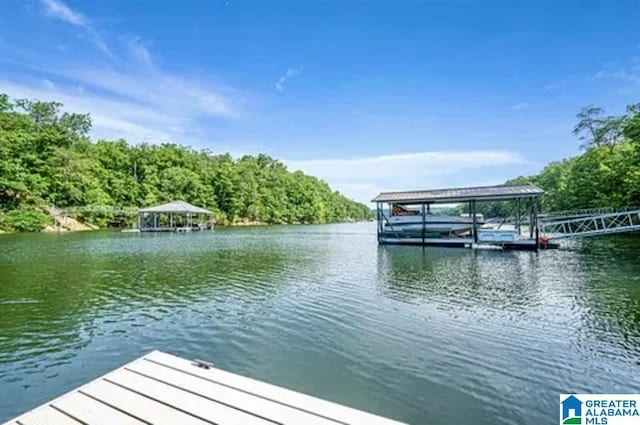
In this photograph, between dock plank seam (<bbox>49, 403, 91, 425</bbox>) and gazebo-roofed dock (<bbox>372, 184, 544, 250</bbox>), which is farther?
gazebo-roofed dock (<bbox>372, 184, 544, 250</bbox>)

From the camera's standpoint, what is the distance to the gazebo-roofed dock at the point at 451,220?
22.8 metres

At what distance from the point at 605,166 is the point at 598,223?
579 cm

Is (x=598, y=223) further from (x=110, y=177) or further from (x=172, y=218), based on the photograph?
(x=110, y=177)

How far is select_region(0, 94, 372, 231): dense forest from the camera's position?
39.5 m

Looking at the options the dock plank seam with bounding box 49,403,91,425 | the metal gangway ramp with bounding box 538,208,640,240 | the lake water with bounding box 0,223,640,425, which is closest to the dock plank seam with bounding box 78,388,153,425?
the dock plank seam with bounding box 49,403,91,425

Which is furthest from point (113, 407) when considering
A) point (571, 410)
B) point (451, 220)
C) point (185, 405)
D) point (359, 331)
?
point (451, 220)

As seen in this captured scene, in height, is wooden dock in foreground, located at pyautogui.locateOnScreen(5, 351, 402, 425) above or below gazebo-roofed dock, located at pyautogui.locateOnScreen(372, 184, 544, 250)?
below

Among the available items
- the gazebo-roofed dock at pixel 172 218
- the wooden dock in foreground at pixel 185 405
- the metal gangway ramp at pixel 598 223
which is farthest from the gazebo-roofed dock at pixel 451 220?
the gazebo-roofed dock at pixel 172 218

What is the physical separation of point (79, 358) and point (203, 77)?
20.1 metres

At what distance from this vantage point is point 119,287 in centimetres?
1148

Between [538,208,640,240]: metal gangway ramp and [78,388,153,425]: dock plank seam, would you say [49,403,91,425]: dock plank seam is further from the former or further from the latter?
[538,208,640,240]: metal gangway ramp

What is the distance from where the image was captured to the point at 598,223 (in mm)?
28719

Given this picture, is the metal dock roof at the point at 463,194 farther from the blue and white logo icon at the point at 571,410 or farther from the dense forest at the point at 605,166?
the blue and white logo icon at the point at 571,410

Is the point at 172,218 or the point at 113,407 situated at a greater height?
the point at 172,218
